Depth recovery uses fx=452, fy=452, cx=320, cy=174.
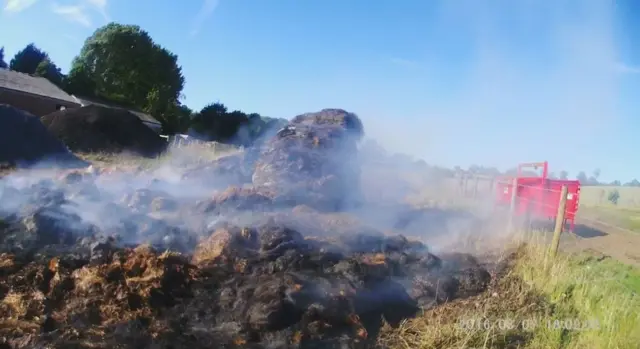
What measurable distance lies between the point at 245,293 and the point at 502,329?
116 inches

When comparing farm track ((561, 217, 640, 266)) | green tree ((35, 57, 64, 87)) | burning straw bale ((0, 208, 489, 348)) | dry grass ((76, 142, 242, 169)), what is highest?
green tree ((35, 57, 64, 87))

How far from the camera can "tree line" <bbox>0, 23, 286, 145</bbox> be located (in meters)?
42.4

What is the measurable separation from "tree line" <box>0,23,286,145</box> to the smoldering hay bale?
2818cm

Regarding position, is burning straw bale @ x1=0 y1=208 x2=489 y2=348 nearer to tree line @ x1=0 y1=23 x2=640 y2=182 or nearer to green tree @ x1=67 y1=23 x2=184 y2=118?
tree line @ x1=0 y1=23 x2=640 y2=182

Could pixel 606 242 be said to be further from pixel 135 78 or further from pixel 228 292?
pixel 135 78

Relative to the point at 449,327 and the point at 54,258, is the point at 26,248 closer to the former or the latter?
the point at 54,258

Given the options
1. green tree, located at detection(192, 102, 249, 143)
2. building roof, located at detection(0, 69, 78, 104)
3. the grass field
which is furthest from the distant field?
building roof, located at detection(0, 69, 78, 104)

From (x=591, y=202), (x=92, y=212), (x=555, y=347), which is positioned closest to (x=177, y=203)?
(x=92, y=212)

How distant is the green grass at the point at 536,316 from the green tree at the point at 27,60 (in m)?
50.2

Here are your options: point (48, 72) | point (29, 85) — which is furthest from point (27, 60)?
point (29, 85)

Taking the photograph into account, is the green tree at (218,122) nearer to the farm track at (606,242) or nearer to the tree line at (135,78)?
the tree line at (135,78)

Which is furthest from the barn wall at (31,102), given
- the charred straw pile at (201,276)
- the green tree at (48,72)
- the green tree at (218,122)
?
the charred straw pile at (201,276)

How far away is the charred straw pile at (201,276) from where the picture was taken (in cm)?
460

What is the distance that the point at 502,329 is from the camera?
5.02 metres
